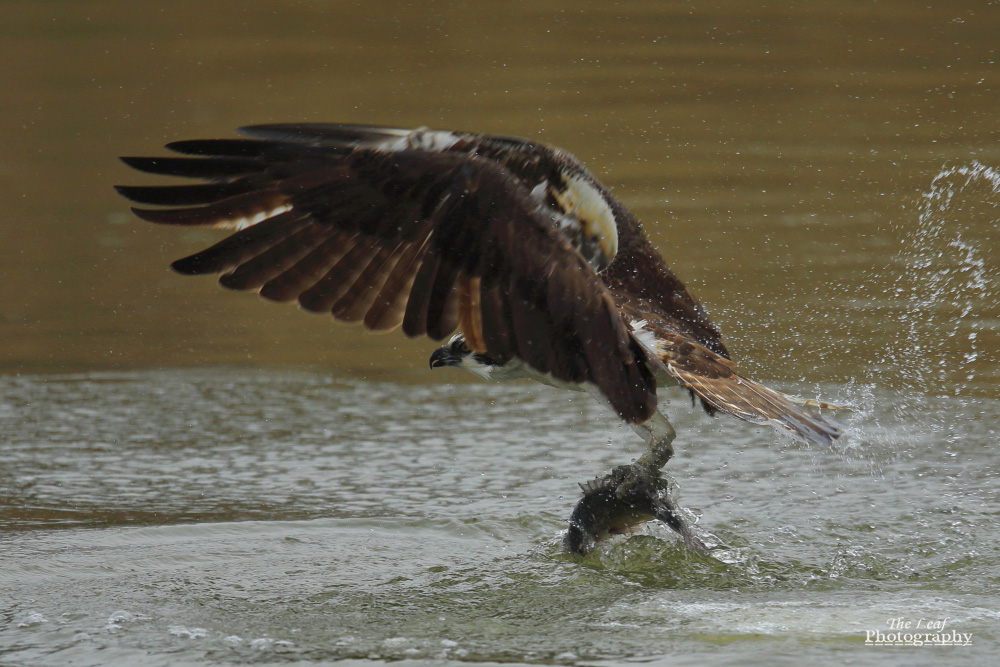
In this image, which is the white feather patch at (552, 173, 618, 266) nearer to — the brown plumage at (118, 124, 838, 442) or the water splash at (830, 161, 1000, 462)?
the brown plumage at (118, 124, 838, 442)

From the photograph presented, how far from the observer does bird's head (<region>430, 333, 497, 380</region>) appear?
4941 millimetres

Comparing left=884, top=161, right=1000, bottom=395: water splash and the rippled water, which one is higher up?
left=884, top=161, right=1000, bottom=395: water splash

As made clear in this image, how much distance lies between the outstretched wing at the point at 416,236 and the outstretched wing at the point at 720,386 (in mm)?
115

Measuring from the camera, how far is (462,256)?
13.6 feet

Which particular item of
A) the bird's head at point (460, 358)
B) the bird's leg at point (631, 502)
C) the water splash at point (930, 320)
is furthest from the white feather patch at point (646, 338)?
the water splash at point (930, 320)

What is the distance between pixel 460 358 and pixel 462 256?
889 millimetres

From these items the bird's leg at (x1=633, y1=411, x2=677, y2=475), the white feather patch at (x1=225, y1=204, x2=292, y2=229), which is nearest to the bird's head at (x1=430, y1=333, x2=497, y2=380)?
the bird's leg at (x1=633, y1=411, x2=677, y2=475)

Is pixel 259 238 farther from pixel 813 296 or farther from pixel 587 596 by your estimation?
pixel 813 296

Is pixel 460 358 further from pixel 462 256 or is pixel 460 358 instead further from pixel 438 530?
pixel 462 256

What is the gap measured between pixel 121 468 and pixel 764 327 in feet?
11.1

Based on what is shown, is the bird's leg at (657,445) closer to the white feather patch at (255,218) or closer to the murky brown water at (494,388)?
the murky brown water at (494,388)

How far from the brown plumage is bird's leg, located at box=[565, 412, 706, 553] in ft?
1.41

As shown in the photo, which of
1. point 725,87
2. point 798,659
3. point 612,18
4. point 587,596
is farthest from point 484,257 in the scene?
point 612,18

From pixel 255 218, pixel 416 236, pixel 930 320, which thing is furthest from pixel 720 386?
pixel 930 320
